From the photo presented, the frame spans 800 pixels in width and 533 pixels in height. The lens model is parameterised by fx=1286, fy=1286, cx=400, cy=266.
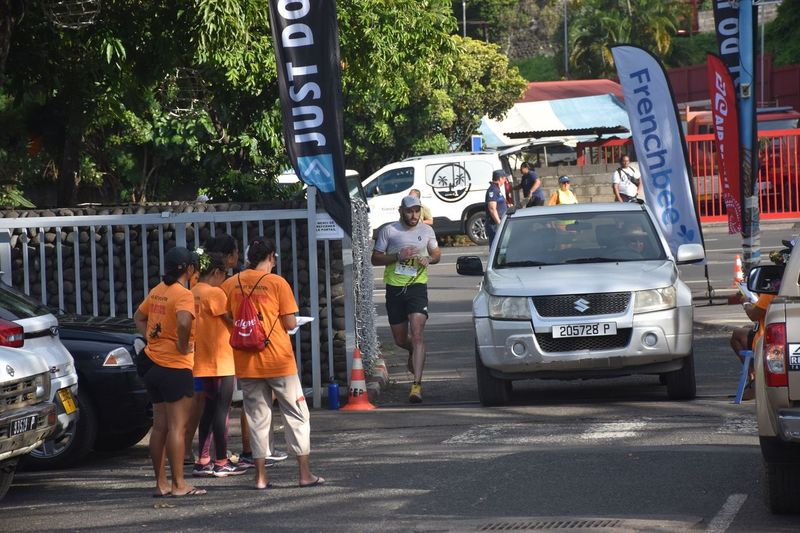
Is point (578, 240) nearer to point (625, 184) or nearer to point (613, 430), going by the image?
point (613, 430)

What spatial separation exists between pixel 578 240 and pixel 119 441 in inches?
175

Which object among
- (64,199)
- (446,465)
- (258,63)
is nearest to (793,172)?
(258,63)

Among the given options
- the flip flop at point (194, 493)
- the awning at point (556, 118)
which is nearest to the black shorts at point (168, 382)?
the flip flop at point (194, 493)

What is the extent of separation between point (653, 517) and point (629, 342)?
356 cm

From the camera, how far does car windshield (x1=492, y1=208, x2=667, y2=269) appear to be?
11.5 m

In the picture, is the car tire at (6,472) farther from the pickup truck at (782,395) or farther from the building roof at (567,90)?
the building roof at (567,90)

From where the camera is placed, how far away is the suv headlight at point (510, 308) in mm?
10570

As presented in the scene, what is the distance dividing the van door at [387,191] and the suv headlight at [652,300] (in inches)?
736

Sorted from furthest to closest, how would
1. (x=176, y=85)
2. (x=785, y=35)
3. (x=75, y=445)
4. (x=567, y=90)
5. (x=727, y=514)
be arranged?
(x=785, y=35) < (x=567, y=90) < (x=176, y=85) < (x=75, y=445) < (x=727, y=514)

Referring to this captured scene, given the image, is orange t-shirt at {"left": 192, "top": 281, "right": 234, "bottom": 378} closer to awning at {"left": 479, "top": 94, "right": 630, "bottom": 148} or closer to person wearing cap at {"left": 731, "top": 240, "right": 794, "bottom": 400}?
person wearing cap at {"left": 731, "top": 240, "right": 794, "bottom": 400}

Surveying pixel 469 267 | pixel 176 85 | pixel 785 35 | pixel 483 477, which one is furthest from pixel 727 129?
pixel 785 35

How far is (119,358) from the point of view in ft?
31.2

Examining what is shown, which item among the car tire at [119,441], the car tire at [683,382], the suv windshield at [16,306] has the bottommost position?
the car tire at [119,441]

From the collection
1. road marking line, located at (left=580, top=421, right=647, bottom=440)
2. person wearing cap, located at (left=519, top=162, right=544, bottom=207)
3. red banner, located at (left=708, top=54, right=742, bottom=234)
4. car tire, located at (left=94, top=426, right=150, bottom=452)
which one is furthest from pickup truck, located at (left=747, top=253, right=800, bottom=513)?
person wearing cap, located at (left=519, top=162, right=544, bottom=207)
